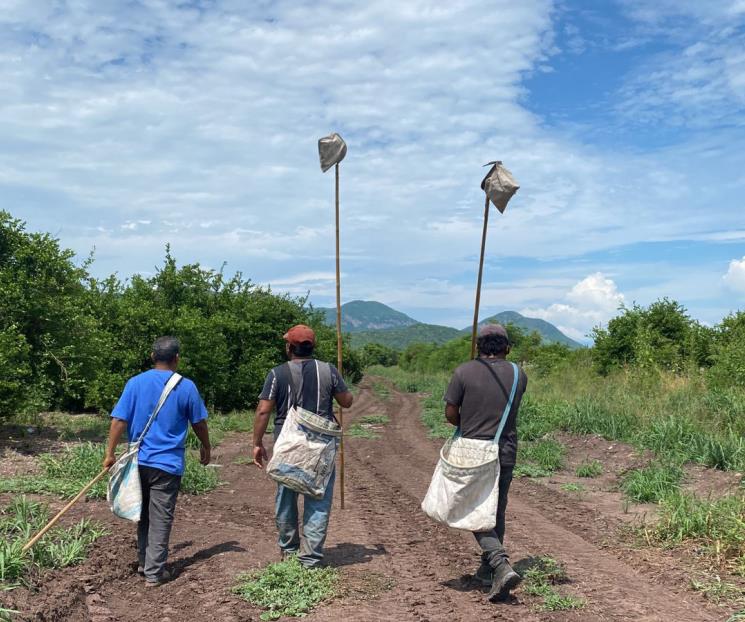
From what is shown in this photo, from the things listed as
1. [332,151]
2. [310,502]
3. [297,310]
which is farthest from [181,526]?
[297,310]

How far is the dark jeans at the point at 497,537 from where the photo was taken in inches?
191

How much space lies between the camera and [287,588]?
4859mm

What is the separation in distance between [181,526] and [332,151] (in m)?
4.33

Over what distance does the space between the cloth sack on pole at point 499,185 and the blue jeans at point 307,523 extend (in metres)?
2.81

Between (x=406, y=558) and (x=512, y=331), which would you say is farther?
(x=512, y=331)

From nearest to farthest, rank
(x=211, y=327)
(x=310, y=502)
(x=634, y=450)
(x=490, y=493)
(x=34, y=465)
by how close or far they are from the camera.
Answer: (x=490, y=493), (x=310, y=502), (x=34, y=465), (x=634, y=450), (x=211, y=327)

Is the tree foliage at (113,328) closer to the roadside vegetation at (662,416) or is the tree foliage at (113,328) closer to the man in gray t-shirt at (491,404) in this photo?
the roadside vegetation at (662,416)

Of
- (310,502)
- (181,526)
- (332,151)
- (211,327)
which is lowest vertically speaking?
(181,526)

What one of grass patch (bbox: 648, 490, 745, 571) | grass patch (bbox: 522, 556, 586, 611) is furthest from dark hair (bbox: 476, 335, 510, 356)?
grass patch (bbox: 648, 490, 745, 571)

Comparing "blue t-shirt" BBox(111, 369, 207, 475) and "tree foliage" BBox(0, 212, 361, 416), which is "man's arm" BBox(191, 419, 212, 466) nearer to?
"blue t-shirt" BBox(111, 369, 207, 475)

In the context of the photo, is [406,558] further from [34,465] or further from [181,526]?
[34,465]

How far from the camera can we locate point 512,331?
188ft

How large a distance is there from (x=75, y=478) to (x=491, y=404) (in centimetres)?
582

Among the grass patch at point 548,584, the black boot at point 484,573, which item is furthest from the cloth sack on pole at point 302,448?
the grass patch at point 548,584
